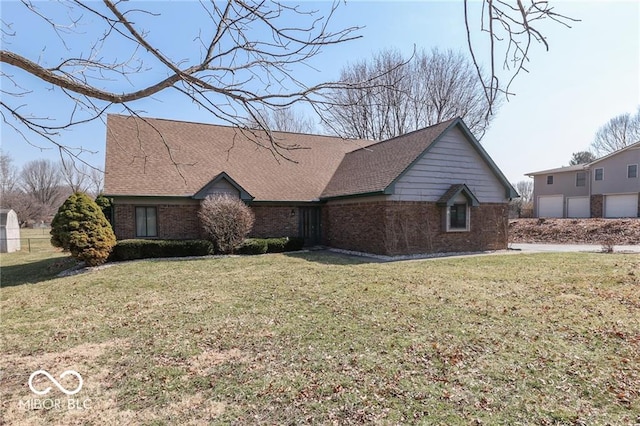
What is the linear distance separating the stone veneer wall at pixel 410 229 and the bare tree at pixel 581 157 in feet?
146

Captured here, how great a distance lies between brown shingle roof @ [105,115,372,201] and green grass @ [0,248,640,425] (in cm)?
713

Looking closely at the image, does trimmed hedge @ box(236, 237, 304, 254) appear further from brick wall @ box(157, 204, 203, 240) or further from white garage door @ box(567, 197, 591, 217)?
white garage door @ box(567, 197, 591, 217)

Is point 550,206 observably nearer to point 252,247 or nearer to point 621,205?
point 621,205

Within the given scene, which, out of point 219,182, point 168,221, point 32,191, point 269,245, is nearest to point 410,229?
point 269,245

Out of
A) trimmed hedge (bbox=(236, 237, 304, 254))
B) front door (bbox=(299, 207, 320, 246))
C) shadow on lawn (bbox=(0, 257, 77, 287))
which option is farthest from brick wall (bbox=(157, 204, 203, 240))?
front door (bbox=(299, 207, 320, 246))

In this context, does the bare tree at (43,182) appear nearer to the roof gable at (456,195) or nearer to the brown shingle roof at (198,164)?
the brown shingle roof at (198,164)

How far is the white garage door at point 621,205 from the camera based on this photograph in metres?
29.3

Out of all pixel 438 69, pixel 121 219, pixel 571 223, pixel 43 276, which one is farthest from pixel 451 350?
pixel 438 69

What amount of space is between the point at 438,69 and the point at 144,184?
909 inches

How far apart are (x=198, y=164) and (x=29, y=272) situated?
7.91m

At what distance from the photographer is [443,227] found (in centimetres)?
1508

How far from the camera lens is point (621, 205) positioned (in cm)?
3005

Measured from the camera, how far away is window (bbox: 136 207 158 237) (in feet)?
50.7

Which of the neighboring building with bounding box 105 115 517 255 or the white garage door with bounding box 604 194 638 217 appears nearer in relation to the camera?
the neighboring building with bounding box 105 115 517 255
